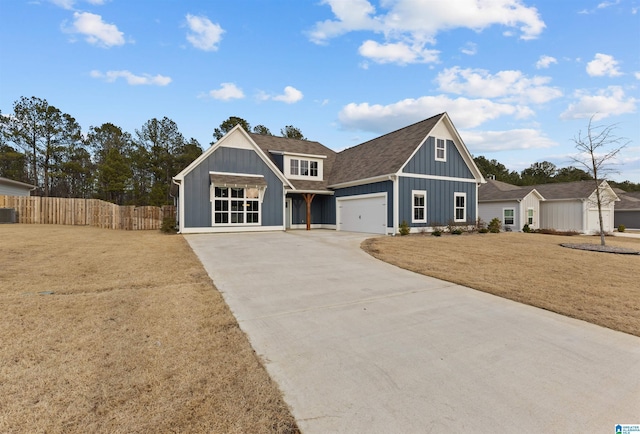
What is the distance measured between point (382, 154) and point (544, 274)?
1201cm

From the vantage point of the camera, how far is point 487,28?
12.1 m

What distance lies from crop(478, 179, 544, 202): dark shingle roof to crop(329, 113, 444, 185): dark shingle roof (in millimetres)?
11523

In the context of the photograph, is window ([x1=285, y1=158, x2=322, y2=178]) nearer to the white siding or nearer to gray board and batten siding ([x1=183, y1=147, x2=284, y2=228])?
gray board and batten siding ([x1=183, y1=147, x2=284, y2=228])

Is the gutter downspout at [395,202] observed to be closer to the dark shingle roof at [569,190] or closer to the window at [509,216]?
the window at [509,216]

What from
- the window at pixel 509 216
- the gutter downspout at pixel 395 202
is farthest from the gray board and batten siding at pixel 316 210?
the window at pixel 509 216

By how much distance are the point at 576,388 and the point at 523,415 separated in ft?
2.67

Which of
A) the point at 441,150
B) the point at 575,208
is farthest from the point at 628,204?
the point at 441,150

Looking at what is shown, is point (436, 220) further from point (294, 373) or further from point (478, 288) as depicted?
point (294, 373)

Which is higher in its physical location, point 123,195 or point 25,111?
point 25,111

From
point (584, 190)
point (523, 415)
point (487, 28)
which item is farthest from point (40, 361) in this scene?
point (584, 190)

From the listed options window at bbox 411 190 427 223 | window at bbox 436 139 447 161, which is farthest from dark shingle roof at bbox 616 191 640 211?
window at bbox 411 190 427 223

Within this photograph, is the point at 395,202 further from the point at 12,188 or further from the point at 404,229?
the point at 12,188

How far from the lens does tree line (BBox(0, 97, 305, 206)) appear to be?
88.0ft

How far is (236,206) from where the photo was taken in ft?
51.1
